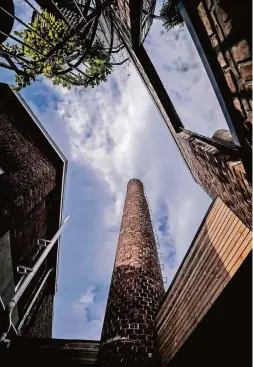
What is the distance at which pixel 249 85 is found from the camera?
1245 mm

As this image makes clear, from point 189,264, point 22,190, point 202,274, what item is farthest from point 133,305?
point 22,190

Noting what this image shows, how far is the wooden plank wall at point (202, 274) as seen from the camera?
118 inches

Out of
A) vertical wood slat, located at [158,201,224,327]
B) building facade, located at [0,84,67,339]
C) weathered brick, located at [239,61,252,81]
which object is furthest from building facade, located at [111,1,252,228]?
building facade, located at [0,84,67,339]

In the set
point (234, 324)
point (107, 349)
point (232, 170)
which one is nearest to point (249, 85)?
point (232, 170)

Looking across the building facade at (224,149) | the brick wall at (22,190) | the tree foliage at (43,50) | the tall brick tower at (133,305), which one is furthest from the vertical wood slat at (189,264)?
the tree foliage at (43,50)

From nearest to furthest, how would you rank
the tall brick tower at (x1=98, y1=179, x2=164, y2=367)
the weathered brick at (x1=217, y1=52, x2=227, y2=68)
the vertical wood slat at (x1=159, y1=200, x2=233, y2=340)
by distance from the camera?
the weathered brick at (x1=217, y1=52, x2=227, y2=68) → the tall brick tower at (x1=98, y1=179, x2=164, y2=367) → the vertical wood slat at (x1=159, y1=200, x2=233, y2=340)

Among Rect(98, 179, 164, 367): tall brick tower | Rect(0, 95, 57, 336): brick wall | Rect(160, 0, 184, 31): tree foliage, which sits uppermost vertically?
Rect(160, 0, 184, 31): tree foliage

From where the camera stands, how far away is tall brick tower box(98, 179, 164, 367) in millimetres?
3506

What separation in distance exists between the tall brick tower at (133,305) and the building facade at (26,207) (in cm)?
189

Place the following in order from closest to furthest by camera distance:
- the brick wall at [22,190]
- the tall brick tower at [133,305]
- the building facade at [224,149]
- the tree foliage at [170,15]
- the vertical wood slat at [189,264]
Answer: the building facade at [224,149], the tall brick tower at [133,305], the vertical wood slat at [189,264], the brick wall at [22,190], the tree foliage at [170,15]

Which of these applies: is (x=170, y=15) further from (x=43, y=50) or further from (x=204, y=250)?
(x=204, y=250)

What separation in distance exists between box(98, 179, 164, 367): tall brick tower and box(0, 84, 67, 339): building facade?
189cm

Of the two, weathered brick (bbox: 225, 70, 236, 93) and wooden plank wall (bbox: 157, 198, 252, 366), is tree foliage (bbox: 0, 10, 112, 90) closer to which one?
weathered brick (bbox: 225, 70, 236, 93)

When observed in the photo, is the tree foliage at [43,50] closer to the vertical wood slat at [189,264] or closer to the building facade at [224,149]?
the building facade at [224,149]
